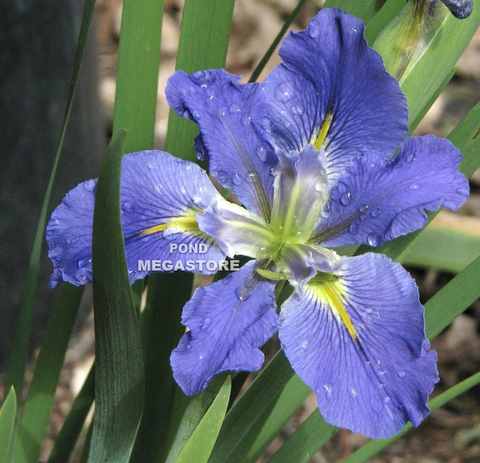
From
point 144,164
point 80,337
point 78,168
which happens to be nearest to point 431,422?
point 80,337

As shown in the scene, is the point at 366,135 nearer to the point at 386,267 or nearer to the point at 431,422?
Answer: the point at 386,267

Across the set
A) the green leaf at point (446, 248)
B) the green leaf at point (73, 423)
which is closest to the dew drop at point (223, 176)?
the green leaf at point (73, 423)

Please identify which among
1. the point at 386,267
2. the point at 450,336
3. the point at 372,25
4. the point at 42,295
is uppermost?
the point at 42,295

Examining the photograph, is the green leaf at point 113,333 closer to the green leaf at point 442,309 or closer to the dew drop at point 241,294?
the dew drop at point 241,294

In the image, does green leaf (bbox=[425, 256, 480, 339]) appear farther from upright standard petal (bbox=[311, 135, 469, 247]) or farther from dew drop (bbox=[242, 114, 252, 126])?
dew drop (bbox=[242, 114, 252, 126])

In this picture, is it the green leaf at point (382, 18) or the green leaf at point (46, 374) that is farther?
Answer: the green leaf at point (46, 374)

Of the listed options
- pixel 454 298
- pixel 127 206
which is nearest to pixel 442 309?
pixel 454 298
